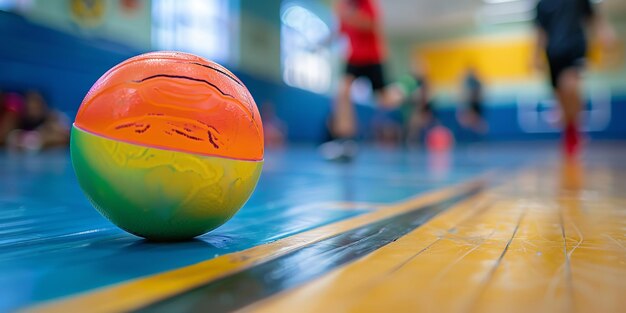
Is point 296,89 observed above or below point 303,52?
below

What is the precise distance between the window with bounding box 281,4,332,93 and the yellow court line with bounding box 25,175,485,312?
10.8 metres

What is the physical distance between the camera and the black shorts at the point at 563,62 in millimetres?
4180

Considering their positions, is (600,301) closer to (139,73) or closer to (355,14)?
(139,73)

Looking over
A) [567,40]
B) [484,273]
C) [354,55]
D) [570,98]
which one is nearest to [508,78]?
[570,98]

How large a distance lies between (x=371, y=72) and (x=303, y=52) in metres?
8.57

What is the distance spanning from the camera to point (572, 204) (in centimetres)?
177

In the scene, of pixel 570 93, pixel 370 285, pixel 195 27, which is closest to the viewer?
pixel 370 285

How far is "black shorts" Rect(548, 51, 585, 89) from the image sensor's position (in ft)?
13.7

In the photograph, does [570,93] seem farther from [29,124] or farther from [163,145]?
[29,124]

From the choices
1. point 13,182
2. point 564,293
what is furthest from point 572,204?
point 13,182

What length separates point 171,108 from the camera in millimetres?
938

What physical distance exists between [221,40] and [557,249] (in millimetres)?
9767

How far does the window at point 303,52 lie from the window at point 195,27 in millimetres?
2130

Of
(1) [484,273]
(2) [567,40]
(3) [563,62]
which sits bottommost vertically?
(1) [484,273]
